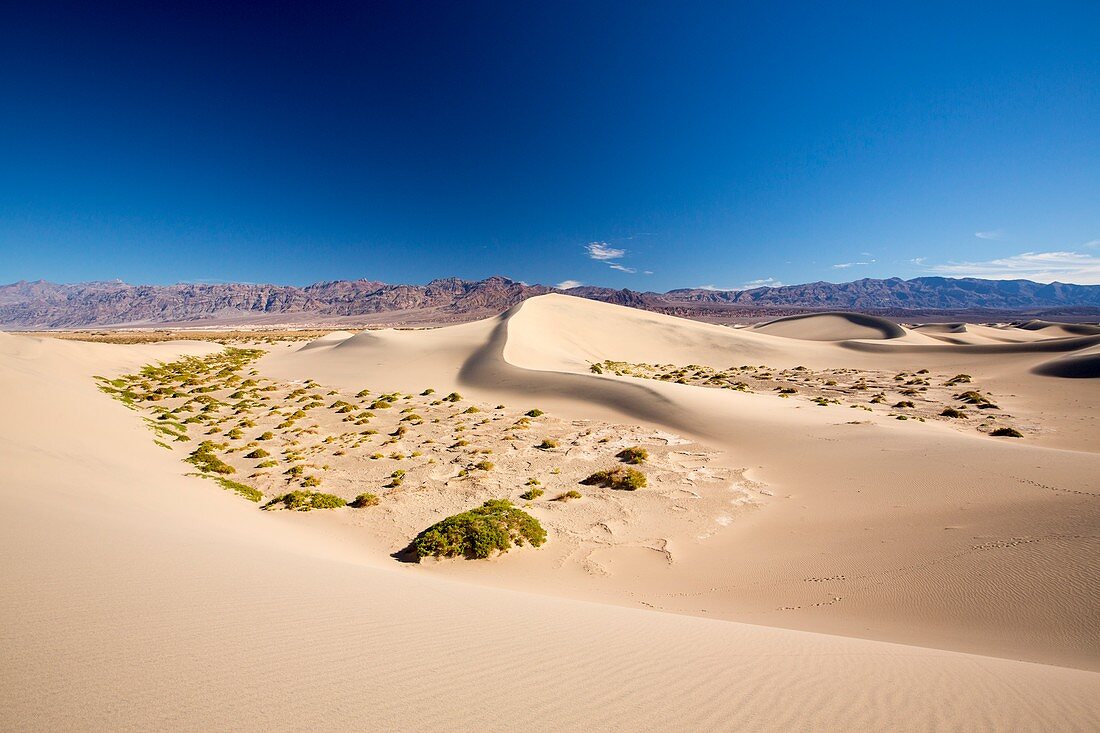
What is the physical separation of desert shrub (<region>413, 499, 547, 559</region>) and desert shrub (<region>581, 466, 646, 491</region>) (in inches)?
118

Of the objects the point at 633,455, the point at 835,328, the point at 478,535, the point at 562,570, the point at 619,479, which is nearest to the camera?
the point at 562,570

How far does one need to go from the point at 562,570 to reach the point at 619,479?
13.3 ft

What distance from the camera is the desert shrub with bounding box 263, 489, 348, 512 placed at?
408 inches

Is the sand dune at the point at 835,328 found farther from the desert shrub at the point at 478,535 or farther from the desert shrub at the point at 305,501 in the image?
the desert shrub at the point at 305,501

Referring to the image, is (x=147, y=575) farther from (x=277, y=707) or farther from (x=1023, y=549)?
(x=1023, y=549)

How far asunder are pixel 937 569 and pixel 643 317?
169 feet

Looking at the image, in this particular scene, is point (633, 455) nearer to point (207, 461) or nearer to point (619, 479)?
point (619, 479)

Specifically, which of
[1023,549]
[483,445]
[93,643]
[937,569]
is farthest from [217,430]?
[1023,549]

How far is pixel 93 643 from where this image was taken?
299 centimetres

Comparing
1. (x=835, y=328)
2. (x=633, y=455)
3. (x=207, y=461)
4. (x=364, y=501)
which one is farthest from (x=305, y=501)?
(x=835, y=328)

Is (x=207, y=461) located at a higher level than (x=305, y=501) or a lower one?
higher

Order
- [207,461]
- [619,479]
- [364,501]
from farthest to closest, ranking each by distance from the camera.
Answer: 1. [207,461]
2. [619,479]
3. [364,501]

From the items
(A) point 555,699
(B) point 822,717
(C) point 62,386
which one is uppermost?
(C) point 62,386

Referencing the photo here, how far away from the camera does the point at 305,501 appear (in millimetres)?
10531
